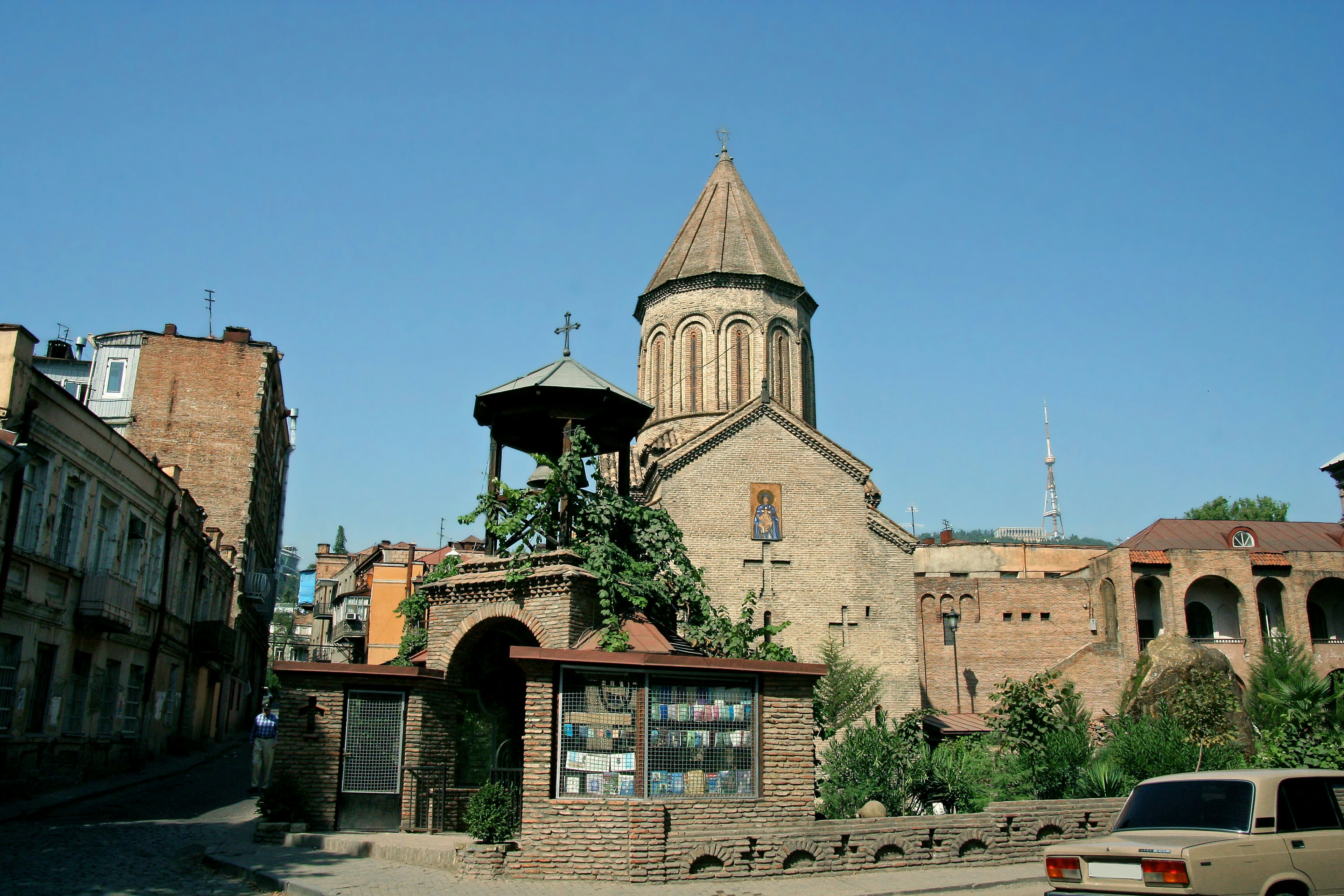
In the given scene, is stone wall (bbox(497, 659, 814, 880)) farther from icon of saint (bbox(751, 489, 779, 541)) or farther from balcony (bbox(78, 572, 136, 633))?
icon of saint (bbox(751, 489, 779, 541))

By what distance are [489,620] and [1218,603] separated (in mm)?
32640

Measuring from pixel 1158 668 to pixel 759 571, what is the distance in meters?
13.3

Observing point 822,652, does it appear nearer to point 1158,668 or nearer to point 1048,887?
point 1158,668

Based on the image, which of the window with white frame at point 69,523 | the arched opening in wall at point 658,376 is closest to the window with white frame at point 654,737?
the window with white frame at point 69,523

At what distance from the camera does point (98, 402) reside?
1287 inches

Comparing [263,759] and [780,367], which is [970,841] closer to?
[263,759]

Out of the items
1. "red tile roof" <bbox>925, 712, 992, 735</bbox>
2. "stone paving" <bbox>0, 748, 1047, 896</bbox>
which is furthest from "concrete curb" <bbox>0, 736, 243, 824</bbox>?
"red tile roof" <bbox>925, 712, 992, 735</bbox>

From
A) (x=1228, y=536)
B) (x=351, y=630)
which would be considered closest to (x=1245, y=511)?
(x=1228, y=536)

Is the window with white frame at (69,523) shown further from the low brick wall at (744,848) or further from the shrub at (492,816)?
the low brick wall at (744,848)

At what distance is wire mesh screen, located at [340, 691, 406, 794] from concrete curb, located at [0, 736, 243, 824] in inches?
206

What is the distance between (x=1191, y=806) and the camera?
7.78 m

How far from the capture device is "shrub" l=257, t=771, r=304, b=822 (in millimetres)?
11695

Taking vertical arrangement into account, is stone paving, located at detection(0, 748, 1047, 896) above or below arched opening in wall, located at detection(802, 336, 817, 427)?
below

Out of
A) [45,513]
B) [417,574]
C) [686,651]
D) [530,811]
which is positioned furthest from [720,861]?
[417,574]
